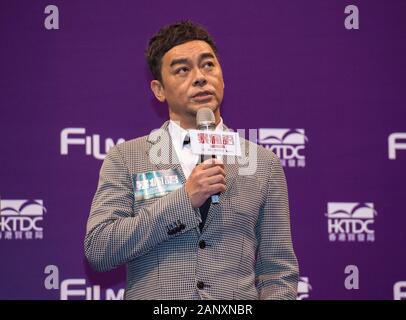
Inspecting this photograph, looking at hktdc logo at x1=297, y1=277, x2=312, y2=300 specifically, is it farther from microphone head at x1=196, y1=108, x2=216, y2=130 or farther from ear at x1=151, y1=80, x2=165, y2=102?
microphone head at x1=196, y1=108, x2=216, y2=130

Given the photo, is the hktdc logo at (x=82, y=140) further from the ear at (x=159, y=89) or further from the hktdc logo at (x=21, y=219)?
the ear at (x=159, y=89)

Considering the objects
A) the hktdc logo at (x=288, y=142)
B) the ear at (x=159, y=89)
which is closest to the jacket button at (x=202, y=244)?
the ear at (x=159, y=89)

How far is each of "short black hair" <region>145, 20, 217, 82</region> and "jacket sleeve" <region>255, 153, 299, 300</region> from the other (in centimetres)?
68

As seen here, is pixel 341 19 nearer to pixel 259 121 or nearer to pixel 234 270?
pixel 259 121

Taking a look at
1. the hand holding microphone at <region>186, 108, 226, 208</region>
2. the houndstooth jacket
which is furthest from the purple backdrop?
the hand holding microphone at <region>186, 108, 226, 208</region>

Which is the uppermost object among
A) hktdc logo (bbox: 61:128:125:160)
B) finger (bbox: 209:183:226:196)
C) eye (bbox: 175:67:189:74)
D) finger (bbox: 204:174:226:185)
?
eye (bbox: 175:67:189:74)

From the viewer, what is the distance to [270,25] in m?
4.28

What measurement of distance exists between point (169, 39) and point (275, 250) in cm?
101

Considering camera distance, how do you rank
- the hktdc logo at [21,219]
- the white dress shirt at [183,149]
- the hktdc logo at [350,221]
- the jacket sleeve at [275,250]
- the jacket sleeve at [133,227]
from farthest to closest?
the hktdc logo at [350,221] → the hktdc logo at [21,219] → the white dress shirt at [183,149] → the jacket sleeve at [275,250] → the jacket sleeve at [133,227]

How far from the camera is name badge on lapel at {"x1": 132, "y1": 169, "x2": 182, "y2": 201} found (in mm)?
2838

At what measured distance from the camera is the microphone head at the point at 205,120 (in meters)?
2.70

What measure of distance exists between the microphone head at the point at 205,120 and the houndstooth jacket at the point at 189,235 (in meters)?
0.23

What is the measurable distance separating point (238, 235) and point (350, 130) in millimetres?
1636
